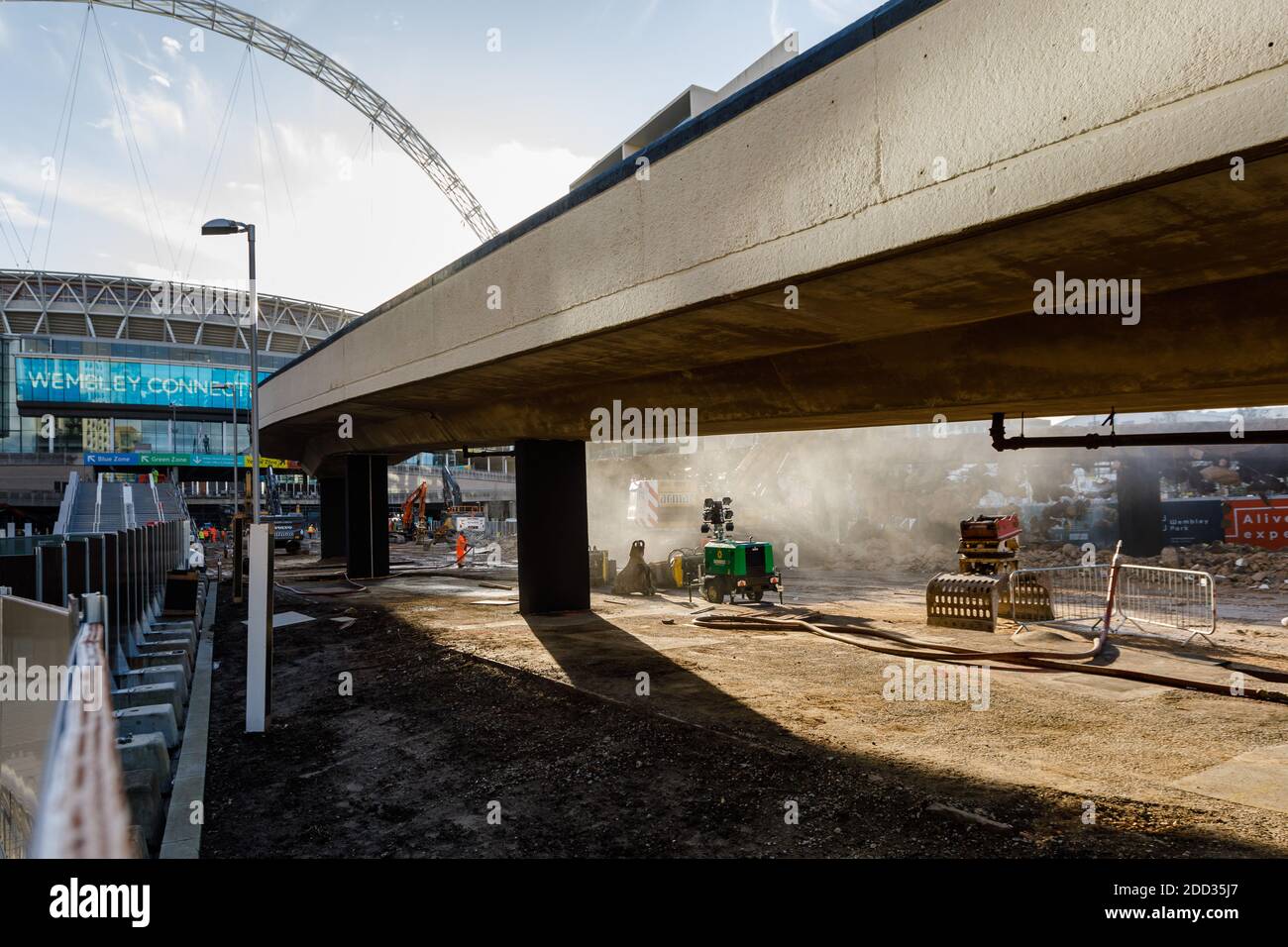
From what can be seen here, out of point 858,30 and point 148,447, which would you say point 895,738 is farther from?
point 148,447

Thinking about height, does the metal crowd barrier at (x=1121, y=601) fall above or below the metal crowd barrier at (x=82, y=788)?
below

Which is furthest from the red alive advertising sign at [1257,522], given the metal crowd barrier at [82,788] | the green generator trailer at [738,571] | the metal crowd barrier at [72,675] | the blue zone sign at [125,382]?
the blue zone sign at [125,382]

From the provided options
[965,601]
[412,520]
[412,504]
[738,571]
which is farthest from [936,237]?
[412,520]

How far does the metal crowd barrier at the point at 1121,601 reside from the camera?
45.2ft

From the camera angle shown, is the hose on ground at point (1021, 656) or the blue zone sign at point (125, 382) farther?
the blue zone sign at point (125, 382)

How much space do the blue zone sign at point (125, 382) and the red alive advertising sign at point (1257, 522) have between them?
83.0 m

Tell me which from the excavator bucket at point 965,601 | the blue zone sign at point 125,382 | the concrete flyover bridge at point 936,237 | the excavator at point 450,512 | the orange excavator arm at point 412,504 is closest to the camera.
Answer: the concrete flyover bridge at point 936,237

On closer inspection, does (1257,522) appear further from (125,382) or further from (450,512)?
(125,382)

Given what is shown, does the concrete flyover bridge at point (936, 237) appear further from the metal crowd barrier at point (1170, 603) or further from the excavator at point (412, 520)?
the excavator at point (412, 520)

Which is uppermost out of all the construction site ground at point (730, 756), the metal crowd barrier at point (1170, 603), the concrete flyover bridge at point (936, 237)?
the concrete flyover bridge at point (936, 237)

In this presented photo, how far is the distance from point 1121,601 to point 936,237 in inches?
699

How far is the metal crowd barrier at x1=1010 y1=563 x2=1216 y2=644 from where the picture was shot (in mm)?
13789

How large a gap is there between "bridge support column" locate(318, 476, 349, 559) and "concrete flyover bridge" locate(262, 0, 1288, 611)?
2687 centimetres
